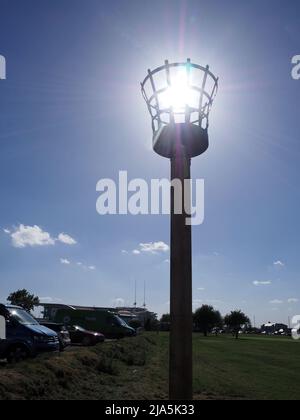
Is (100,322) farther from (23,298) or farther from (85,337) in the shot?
(23,298)

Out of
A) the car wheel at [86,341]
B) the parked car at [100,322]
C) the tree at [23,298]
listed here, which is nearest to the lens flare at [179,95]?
the car wheel at [86,341]

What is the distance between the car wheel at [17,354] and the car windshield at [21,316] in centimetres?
88

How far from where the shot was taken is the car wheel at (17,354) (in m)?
13.3

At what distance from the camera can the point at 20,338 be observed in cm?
1363

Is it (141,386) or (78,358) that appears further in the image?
→ (78,358)

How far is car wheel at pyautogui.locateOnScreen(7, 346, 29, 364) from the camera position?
13.3 metres

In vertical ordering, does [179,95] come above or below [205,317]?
above

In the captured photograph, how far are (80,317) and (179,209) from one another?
33.0m

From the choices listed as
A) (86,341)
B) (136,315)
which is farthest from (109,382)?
(136,315)

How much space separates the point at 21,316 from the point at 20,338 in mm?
1164

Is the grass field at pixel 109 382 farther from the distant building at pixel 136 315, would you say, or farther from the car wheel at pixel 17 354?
the distant building at pixel 136 315
